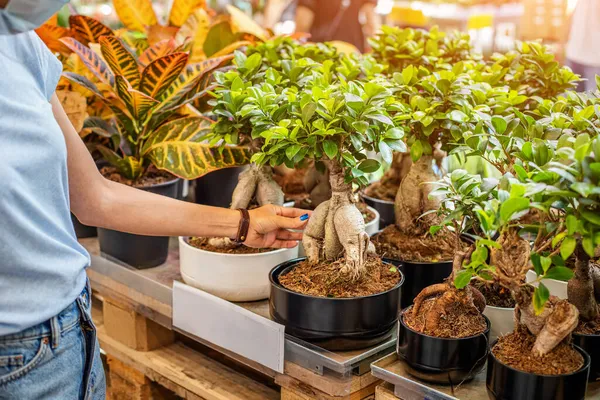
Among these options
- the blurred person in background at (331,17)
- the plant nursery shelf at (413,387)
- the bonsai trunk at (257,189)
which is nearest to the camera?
the plant nursery shelf at (413,387)

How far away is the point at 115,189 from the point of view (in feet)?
4.16

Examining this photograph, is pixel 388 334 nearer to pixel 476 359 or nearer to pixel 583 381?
pixel 476 359

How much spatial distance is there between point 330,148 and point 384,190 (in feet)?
2.62

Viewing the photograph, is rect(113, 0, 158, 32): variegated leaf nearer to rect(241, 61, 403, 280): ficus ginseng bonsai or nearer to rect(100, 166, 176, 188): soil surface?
rect(100, 166, 176, 188): soil surface

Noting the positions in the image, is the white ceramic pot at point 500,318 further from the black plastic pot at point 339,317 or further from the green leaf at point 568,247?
the green leaf at point 568,247

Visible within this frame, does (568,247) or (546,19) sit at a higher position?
(546,19)

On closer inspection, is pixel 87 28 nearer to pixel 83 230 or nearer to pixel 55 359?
pixel 83 230

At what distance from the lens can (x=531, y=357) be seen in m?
1.00

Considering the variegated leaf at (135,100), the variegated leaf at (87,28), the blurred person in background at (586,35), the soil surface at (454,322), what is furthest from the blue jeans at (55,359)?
the blurred person in background at (586,35)

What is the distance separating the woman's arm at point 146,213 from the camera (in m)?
1.20

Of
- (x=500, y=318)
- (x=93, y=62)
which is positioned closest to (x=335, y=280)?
(x=500, y=318)

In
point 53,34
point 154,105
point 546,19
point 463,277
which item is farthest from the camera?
point 546,19

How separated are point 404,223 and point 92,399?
2.57 feet

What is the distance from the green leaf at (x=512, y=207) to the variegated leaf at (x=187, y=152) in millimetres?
877
